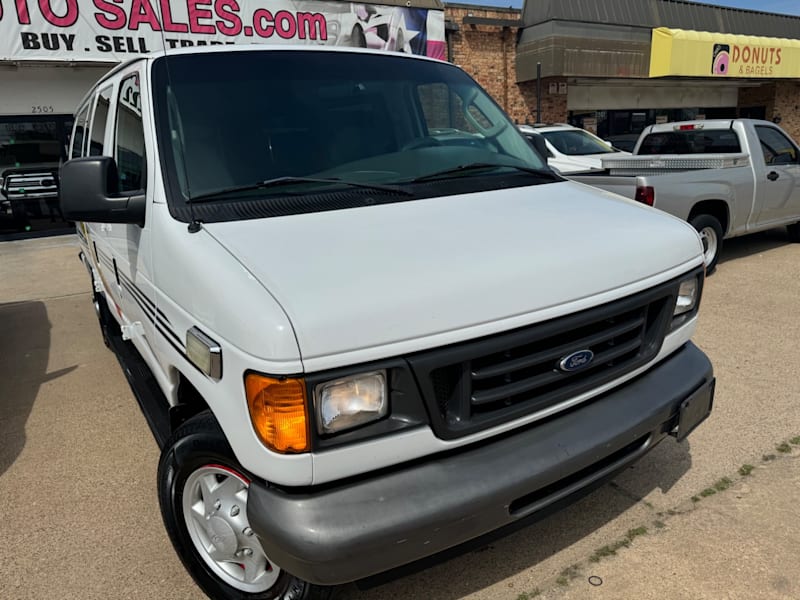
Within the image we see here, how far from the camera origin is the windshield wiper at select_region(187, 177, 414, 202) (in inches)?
93.0

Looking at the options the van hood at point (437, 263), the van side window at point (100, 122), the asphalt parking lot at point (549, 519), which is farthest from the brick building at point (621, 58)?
the van hood at point (437, 263)

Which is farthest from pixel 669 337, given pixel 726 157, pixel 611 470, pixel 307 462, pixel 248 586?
pixel 726 157

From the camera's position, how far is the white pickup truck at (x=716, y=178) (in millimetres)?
6414

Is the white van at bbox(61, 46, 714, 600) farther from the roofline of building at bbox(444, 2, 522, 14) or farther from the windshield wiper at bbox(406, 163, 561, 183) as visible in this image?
the roofline of building at bbox(444, 2, 522, 14)

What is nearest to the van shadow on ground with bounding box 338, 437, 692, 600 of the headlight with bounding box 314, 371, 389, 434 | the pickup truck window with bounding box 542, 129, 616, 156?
the headlight with bounding box 314, 371, 389, 434

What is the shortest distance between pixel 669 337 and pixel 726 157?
5.59 metres

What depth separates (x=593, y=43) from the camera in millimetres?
16219

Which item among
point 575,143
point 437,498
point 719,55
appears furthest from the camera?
point 719,55

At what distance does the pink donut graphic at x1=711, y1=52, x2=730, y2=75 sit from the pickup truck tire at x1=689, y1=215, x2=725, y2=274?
13.8 meters

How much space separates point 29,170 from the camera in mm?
12023

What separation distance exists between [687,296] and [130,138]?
2.69 meters

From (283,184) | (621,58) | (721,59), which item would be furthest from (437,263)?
(721,59)

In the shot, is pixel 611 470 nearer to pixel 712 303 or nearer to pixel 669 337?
pixel 669 337

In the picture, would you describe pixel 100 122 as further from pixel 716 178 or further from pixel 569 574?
pixel 716 178
